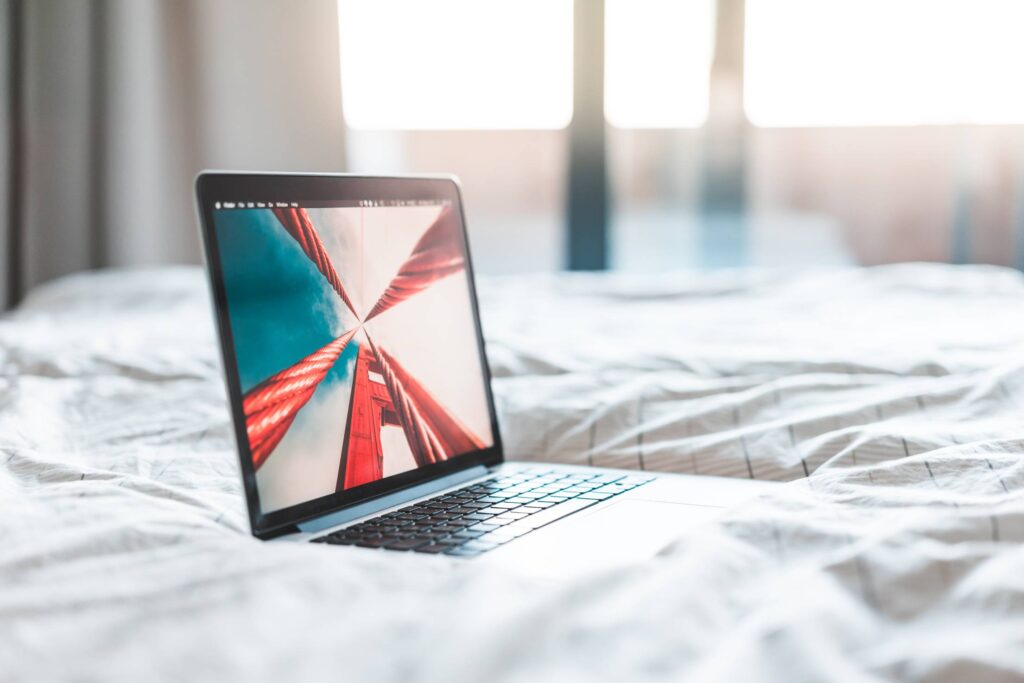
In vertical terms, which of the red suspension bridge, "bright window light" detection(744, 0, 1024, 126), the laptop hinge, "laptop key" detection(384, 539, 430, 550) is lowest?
the laptop hinge

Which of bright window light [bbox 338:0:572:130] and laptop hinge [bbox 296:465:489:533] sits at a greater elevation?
bright window light [bbox 338:0:572:130]

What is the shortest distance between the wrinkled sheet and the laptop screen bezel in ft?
0.13

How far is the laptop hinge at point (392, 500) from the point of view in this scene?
0.61 metres

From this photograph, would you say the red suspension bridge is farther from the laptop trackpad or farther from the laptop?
the laptop trackpad

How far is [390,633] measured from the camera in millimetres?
417

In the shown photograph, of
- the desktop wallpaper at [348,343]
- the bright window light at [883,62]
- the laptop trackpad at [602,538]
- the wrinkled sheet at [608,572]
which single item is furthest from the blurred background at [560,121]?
the laptop trackpad at [602,538]

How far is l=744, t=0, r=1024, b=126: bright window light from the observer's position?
8.49 ft

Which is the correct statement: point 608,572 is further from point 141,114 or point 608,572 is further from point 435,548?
point 141,114

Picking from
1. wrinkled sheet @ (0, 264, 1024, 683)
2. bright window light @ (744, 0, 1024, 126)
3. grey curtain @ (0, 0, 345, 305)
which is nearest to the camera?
wrinkled sheet @ (0, 264, 1024, 683)

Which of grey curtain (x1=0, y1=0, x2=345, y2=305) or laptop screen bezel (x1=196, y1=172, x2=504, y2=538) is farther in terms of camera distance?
grey curtain (x1=0, y1=0, x2=345, y2=305)

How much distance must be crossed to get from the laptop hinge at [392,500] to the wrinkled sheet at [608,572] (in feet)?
0.17

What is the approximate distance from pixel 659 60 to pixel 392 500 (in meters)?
2.44

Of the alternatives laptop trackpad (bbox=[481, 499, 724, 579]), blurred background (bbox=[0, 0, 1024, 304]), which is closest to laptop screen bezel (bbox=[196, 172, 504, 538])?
laptop trackpad (bbox=[481, 499, 724, 579])

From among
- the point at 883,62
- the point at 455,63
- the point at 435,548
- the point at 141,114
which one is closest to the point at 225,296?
the point at 435,548
